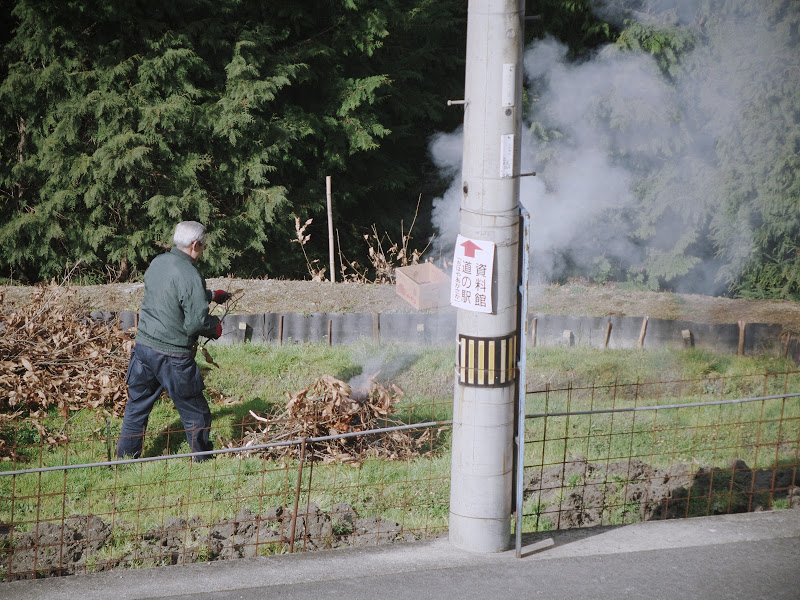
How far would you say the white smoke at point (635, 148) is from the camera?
1398cm

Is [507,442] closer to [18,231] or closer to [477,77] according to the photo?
[477,77]

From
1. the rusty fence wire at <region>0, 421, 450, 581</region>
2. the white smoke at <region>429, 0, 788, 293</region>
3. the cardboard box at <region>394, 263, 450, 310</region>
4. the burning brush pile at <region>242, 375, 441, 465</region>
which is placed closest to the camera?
the rusty fence wire at <region>0, 421, 450, 581</region>

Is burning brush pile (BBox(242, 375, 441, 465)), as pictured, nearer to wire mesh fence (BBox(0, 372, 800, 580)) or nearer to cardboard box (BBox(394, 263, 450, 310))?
wire mesh fence (BBox(0, 372, 800, 580))

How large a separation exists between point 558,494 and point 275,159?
985 cm

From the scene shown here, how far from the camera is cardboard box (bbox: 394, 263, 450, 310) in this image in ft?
33.9

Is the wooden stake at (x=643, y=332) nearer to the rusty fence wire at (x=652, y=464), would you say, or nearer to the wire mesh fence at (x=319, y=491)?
the rusty fence wire at (x=652, y=464)

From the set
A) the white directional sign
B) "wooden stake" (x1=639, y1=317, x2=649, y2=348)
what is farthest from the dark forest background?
the white directional sign

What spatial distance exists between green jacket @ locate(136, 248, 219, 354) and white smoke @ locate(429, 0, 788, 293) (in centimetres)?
845

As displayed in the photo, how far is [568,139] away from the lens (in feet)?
48.5

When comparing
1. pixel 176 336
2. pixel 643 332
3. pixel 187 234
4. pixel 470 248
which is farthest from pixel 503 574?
pixel 643 332

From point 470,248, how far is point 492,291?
0.79 ft

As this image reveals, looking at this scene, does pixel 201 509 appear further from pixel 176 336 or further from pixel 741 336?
pixel 741 336

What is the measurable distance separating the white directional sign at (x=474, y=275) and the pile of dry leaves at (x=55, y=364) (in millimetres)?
3588

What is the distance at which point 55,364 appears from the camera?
24.6ft
